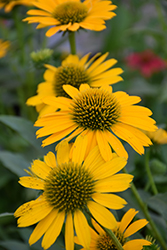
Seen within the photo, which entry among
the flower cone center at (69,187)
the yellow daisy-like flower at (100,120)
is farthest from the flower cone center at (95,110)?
the flower cone center at (69,187)

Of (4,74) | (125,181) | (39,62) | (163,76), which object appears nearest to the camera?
(125,181)

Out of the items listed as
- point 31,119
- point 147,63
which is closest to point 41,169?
point 31,119

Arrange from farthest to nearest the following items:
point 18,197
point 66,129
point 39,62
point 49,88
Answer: point 18,197
point 39,62
point 49,88
point 66,129

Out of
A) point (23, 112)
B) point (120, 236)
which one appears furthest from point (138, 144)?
point (23, 112)

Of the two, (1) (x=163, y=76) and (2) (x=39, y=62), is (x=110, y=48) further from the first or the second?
(2) (x=39, y=62)

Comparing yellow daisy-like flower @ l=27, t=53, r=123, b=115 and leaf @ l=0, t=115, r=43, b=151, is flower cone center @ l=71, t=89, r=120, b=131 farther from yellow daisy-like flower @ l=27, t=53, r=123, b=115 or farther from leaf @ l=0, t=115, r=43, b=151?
leaf @ l=0, t=115, r=43, b=151

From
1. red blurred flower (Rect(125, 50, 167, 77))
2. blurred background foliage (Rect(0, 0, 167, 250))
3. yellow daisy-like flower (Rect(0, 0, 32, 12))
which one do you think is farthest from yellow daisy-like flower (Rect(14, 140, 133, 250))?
red blurred flower (Rect(125, 50, 167, 77))
